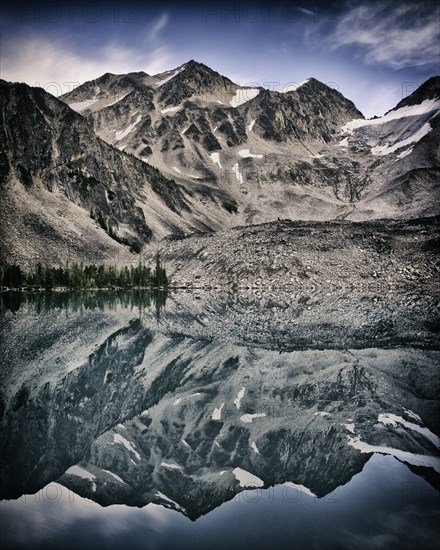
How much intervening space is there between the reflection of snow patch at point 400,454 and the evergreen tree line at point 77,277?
10041 cm

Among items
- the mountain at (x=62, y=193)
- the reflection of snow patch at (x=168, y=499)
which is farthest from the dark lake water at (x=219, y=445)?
the mountain at (x=62, y=193)

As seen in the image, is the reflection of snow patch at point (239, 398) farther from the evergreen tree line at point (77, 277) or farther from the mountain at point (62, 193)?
the mountain at point (62, 193)

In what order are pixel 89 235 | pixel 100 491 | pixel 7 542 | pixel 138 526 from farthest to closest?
pixel 89 235
pixel 100 491
pixel 138 526
pixel 7 542

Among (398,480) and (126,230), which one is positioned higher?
(126,230)

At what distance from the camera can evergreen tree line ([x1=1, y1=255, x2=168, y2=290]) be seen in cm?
10632

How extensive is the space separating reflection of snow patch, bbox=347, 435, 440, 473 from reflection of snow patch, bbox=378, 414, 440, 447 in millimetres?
1676

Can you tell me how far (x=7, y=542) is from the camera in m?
10.4

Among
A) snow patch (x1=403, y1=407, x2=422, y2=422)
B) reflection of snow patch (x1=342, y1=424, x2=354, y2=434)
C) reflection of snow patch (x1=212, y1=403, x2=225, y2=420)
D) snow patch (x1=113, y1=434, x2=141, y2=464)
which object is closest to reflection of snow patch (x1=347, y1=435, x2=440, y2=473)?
reflection of snow patch (x1=342, y1=424, x2=354, y2=434)

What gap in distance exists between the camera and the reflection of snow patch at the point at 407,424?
1758 cm

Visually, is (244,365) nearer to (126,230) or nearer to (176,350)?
(176,350)

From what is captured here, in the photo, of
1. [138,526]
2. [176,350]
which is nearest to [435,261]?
[176,350]

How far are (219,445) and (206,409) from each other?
5087mm

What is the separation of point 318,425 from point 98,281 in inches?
4103

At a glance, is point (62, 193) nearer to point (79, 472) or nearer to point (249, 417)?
point (249, 417)
